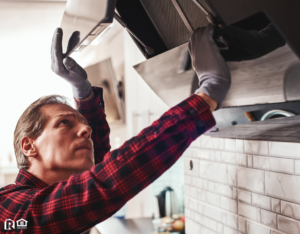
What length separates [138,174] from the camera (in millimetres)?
560

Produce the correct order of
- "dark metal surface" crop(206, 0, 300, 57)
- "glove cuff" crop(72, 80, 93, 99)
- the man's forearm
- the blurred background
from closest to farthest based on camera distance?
"dark metal surface" crop(206, 0, 300, 57) → the man's forearm → "glove cuff" crop(72, 80, 93, 99) → the blurred background

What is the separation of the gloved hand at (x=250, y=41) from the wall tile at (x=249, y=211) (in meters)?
0.43

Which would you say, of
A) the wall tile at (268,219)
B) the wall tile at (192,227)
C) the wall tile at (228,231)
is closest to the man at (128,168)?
the wall tile at (268,219)

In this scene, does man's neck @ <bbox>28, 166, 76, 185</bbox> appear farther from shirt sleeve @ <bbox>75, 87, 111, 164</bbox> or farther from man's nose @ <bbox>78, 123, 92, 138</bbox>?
shirt sleeve @ <bbox>75, 87, 111, 164</bbox>

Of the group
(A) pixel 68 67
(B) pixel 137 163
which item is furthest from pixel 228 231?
(A) pixel 68 67

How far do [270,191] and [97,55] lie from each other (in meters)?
3.05

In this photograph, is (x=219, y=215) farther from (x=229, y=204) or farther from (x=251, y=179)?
(x=251, y=179)

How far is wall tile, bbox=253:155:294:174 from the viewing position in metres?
0.66

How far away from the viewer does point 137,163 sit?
560 mm

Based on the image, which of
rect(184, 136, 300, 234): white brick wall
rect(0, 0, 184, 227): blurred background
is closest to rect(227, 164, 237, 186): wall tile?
rect(184, 136, 300, 234): white brick wall

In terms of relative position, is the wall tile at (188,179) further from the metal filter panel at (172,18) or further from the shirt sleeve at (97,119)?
the metal filter panel at (172,18)

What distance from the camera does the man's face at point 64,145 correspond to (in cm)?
87

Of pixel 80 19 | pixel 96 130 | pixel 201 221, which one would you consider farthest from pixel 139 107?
pixel 80 19

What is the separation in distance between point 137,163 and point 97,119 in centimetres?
60
